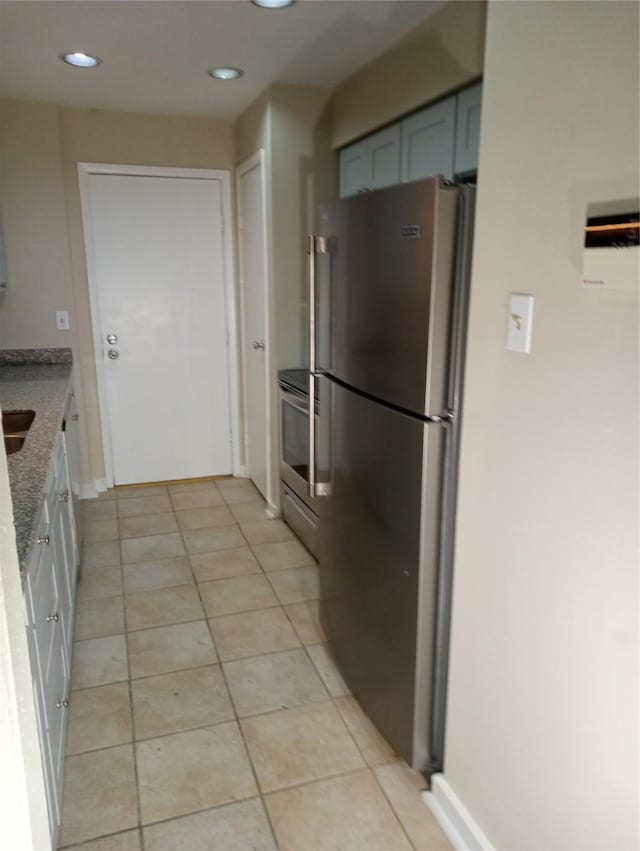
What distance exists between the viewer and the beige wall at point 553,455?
3.43 feet

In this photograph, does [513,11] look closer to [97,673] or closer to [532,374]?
[532,374]

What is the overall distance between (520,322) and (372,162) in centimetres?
196

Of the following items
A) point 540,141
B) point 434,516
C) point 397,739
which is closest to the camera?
point 540,141

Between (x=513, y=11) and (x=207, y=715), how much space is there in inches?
84.4

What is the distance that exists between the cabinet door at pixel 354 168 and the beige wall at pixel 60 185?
1.03m

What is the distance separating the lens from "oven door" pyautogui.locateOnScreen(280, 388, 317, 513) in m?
3.12

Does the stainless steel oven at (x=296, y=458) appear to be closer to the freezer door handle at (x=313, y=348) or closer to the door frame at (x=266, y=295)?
the door frame at (x=266, y=295)

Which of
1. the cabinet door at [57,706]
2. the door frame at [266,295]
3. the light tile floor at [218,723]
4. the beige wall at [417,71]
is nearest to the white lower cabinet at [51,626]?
the cabinet door at [57,706]

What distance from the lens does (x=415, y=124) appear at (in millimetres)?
2520

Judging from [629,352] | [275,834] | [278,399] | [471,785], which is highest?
[629,352]

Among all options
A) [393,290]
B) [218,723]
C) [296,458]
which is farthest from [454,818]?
[296,458]

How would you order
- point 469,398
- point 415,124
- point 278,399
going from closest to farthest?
point 469,398 → point 415,124 → point 278,399

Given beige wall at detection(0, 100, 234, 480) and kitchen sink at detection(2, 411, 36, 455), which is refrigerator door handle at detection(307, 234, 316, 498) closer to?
kitchen sink at detection(2, 411, 36, 455)

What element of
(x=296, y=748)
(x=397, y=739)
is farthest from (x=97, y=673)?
(x=397, y=739)
